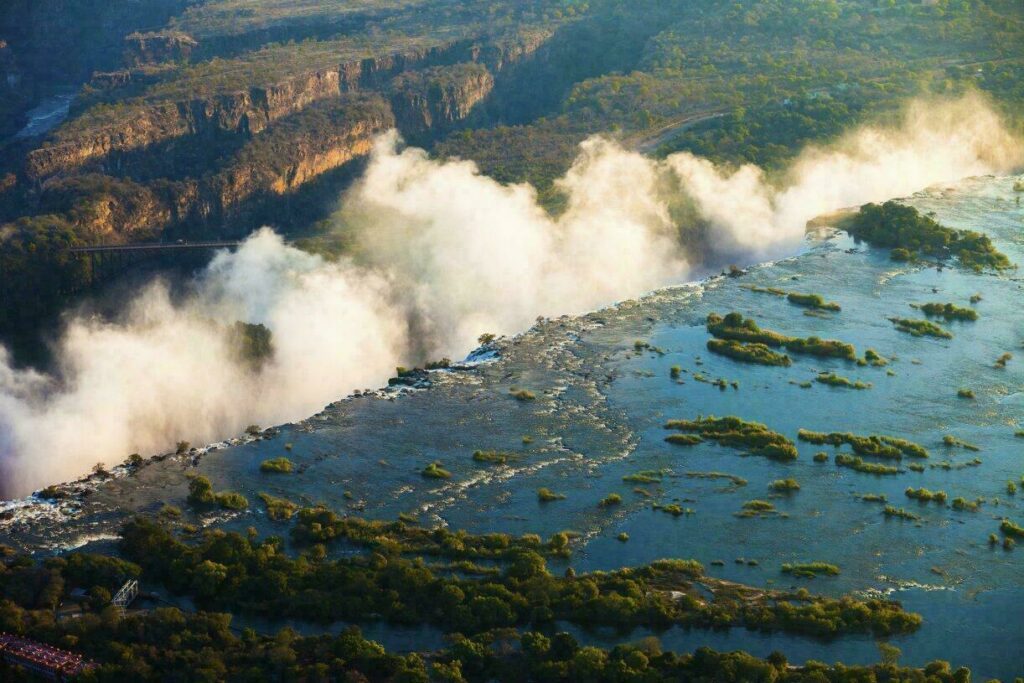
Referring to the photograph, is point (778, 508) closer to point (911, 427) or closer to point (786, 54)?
point (911, 427)

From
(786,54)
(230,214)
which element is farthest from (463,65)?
(230,214)

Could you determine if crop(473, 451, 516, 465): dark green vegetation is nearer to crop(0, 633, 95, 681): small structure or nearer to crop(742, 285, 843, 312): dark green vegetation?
crop(0, 633, 95, 681): small structure

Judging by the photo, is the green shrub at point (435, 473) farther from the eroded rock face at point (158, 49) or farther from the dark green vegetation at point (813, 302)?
the eroded rock face at point (158, 49)

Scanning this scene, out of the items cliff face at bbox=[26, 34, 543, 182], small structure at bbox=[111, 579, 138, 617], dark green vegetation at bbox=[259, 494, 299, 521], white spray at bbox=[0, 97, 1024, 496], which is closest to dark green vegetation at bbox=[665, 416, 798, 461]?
white spray at bbox=[0, 97, 1024, 496]

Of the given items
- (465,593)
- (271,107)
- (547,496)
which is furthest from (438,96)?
(465,593)

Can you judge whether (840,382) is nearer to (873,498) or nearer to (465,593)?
(873,498)

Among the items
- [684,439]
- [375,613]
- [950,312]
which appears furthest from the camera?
[950,312]
